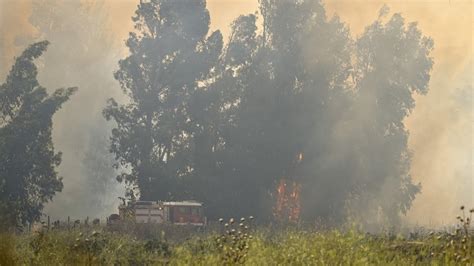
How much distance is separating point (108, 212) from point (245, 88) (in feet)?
104

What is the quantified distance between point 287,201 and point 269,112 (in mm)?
4990

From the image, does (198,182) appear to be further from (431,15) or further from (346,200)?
(431,15)

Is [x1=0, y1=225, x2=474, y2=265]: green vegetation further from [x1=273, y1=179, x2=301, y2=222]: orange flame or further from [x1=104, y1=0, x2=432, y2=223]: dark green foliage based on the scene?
[x1=104, y1=0, x2=432, y2=223]: dark green foliage

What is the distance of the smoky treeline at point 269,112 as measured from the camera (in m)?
39.1

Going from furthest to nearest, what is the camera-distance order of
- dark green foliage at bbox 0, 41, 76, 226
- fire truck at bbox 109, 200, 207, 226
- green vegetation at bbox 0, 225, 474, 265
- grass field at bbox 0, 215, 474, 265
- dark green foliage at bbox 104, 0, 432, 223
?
dark green foliage at bbox 104, 0, 432, 223 → fire truck at bbox 109, 200, 207, 226 → dark green foliage at bbox 0, 41, 76, 226 → green vegetation at bbox 0, 225, 474, 265 → grass field at bbox 0, 215, 474, 265

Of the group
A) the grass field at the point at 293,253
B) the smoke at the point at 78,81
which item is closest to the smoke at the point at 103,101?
the smoke at the point at 78,81

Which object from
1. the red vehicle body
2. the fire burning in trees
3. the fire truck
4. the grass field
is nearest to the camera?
the grass field

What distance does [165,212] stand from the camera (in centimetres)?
3578

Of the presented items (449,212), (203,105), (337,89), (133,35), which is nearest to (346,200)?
(337,89)

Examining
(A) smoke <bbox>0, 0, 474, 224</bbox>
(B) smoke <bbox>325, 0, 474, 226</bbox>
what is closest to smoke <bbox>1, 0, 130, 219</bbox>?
(A) smoke <bbox>0, 0, 474, 224</bbox>

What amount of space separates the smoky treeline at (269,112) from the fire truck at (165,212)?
2.08 metres

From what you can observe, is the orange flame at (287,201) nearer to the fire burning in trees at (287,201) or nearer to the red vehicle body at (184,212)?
the fire burning in trees at (287,201)

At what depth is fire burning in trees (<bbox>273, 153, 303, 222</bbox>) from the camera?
127ft

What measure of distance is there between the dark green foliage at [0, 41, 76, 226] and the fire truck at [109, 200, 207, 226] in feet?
12.0
